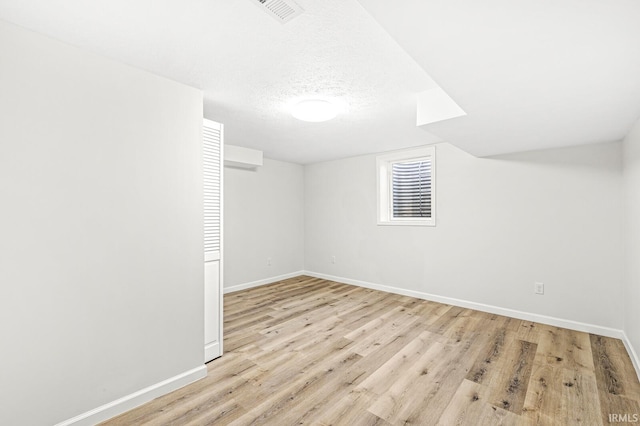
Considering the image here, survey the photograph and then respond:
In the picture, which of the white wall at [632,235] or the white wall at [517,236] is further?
the white wall at [517,236]

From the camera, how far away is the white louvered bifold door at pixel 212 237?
8.00 ft

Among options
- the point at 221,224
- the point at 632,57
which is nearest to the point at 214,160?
the point at 221,224

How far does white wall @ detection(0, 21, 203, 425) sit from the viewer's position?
147 centimetres

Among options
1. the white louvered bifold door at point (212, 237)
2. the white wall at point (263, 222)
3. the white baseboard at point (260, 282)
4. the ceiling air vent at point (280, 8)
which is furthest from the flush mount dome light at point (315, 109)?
the white baseboard at point (260, 282)

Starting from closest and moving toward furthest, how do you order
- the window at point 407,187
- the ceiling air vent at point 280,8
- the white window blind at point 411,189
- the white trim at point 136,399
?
the ceiling air vent at point 280,8
the white trim at point 136,399
the window at point 407,187
the white window blind at point 411,189

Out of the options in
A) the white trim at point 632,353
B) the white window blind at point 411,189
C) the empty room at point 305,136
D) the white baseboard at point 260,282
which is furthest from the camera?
the white baseboard at point 260,282

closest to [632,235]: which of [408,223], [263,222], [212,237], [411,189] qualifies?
[408,223]

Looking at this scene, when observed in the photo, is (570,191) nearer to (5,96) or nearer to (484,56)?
(484,56)

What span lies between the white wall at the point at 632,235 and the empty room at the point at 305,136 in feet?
0.14

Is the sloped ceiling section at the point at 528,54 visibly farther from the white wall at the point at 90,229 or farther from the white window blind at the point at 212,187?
the white window blind at the point at 212,187

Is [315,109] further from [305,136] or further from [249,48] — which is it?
[305,136]

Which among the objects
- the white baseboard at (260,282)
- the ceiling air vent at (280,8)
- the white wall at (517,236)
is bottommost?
the white baseboard at (260,282)

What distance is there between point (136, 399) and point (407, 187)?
417cm

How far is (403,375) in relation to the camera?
7.29ft
